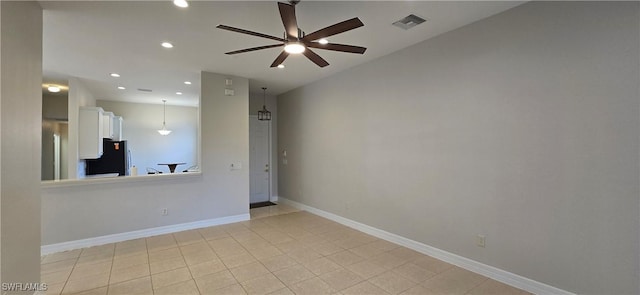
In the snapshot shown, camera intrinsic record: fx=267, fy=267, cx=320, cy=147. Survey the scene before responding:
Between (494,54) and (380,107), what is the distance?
1635 mm

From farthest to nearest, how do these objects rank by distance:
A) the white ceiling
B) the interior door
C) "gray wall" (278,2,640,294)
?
the interior door < the white ceiling < "gray wall" (278,2,640,294)

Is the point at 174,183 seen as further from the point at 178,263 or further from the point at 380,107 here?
the point at 380,107

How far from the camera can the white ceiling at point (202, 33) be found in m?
2.58

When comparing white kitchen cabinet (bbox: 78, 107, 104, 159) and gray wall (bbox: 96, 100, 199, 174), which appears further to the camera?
gray wall (bbox: 96, 100, 199, 174)

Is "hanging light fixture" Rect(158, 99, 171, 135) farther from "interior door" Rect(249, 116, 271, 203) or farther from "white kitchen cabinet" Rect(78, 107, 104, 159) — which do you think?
"interior door" Rect(249, 116, 271, 203)

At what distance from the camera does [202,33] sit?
3123 millimetres

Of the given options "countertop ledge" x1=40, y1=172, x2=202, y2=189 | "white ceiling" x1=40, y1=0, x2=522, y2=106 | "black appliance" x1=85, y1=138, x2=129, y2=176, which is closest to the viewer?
"white ceiling" x1=40, y1=0, x2=522, y2=106

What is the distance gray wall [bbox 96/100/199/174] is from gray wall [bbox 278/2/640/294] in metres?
6.78

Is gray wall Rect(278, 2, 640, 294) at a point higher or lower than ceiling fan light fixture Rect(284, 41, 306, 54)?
lower

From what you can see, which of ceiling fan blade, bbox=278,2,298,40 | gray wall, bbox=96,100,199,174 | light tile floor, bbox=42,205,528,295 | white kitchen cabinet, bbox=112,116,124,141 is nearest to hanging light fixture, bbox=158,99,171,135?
gray wall, bbox=96,100,199,174

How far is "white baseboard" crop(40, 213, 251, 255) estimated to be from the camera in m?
3.63

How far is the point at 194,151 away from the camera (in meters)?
8.93

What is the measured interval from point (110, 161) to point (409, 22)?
7.05 m

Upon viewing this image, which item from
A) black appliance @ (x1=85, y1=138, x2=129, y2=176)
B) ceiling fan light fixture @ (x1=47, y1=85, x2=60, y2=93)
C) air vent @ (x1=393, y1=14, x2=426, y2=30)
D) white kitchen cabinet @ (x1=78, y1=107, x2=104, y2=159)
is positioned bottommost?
black appliance @ (x1=85, y1=138, x2=129, y2=176)
